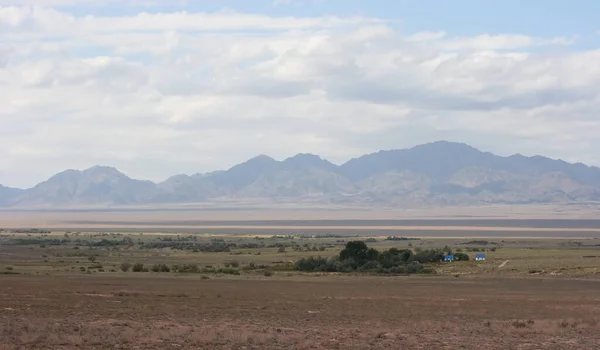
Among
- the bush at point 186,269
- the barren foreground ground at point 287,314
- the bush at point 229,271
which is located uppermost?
the barren foreground ground at point 287,314

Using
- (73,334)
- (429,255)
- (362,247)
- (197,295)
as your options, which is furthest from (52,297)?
(429,255)

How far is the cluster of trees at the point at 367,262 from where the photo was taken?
63.2 meters

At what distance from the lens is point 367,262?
66.4 meters

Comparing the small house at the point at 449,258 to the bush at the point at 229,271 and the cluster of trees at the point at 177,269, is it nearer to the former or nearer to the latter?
the cluster of trees at the point at 177,269

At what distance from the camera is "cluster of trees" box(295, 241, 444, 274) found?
2486 inches

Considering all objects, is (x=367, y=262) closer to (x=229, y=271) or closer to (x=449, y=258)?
→ (x=449, y=258)

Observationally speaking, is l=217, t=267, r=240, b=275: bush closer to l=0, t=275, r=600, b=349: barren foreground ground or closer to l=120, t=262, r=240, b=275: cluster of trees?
l=120, t=262, r=240, b=275: cluster of trees

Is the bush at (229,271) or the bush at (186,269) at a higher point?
the bush at (186,269)

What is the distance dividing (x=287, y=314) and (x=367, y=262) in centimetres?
3665

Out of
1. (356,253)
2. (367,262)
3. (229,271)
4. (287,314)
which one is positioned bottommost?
(229,271)

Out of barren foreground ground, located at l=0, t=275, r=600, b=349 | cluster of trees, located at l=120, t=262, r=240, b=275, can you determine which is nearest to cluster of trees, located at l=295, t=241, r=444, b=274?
cluster of trees, located at l=120, t=262, r=240, b=275

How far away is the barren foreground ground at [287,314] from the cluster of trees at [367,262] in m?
14.3

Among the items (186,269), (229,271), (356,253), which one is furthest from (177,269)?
(356,253)

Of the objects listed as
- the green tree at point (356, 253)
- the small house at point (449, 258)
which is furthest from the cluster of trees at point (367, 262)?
the small house at point (449, 258)
